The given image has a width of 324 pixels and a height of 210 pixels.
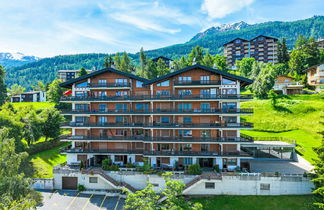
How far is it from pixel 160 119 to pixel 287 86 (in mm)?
55834

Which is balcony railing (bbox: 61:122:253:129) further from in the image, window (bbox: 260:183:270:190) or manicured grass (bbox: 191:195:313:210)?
manicured grass (bbox: 191:195:313:210)

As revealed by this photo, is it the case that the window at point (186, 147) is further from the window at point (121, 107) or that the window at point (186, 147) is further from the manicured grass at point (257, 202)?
the window at point (121, 107)

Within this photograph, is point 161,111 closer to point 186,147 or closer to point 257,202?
point 186,147

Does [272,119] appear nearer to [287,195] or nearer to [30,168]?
[287,195]

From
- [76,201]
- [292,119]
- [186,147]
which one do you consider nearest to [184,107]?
[186,147]

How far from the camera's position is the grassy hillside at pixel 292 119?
156ft

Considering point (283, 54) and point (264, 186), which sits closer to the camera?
point (264, 186)

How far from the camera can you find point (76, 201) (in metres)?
29.7

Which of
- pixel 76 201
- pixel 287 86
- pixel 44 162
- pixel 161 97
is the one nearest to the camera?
pixel 76 201

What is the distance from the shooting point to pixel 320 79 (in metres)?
70.1

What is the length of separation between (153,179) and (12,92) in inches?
4465

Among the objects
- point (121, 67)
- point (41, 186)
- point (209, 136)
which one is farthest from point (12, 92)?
point (209, 136)

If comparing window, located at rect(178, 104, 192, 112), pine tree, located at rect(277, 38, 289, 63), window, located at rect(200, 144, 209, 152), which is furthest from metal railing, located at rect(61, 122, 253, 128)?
pine tree, located at rect(277, 38, 289, 63)

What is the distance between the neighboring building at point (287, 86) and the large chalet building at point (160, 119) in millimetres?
43986
